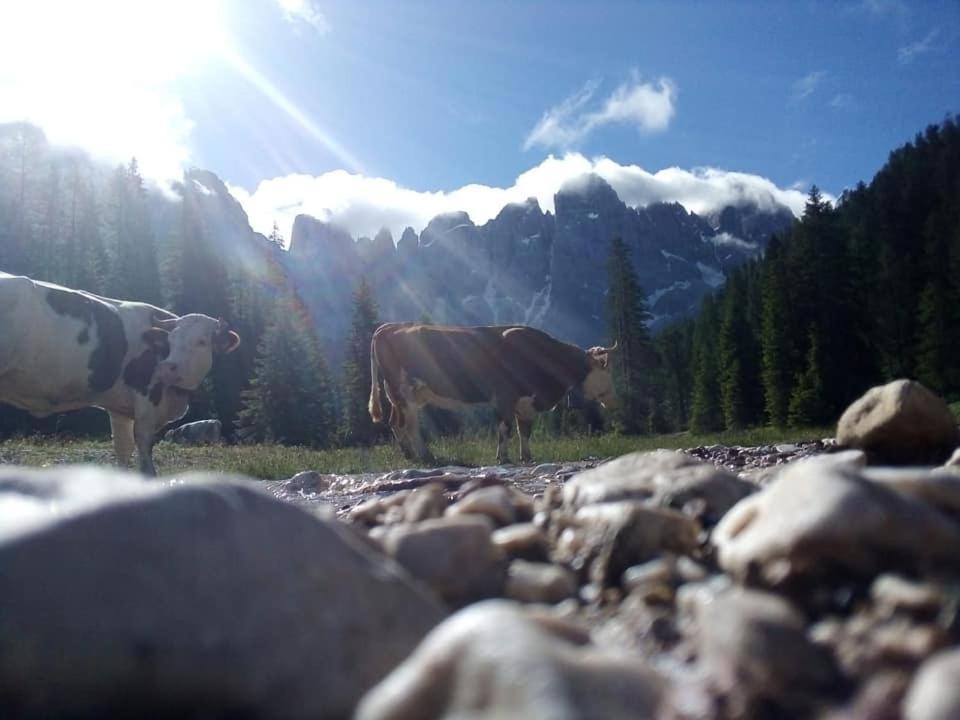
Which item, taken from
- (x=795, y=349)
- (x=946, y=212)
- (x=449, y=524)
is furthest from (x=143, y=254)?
(x=946, y=212)

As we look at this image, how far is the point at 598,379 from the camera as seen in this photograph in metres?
15.7

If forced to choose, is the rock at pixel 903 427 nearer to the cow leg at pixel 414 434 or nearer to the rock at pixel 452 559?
the rock at pixel 452 559

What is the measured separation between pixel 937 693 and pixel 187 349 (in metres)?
10.7

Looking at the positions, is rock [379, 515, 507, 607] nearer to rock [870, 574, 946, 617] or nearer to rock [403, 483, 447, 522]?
rock [403, 483, 447, 522]

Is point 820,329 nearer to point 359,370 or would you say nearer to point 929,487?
point 359,370

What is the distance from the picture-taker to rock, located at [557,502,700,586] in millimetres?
2695

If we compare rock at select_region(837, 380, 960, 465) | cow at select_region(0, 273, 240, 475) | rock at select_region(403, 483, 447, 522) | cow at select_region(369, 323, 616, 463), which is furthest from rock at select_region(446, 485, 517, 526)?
cow at select_region(369, 323, 616, 463)

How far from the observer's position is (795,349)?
5475 cm

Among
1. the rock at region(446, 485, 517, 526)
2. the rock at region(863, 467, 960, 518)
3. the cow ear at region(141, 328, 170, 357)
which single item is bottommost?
the rock at region(446, 485, 517, 526)

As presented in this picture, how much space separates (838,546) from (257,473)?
9234mm

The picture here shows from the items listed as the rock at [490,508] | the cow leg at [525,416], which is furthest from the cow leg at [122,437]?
the rock at [490,508]

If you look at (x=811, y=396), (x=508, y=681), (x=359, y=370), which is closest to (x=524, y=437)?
(x=508, y=681)

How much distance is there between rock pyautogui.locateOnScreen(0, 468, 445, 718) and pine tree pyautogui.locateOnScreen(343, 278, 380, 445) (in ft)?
127

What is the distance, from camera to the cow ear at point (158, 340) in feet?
34.7
